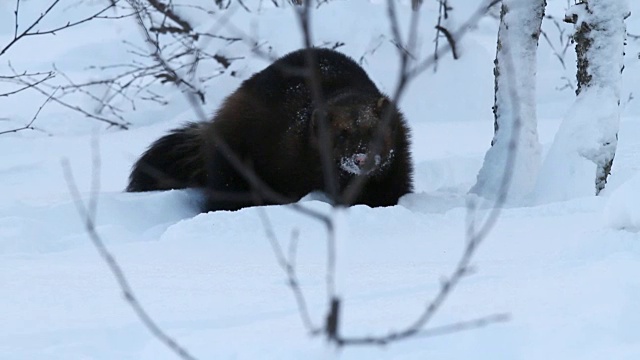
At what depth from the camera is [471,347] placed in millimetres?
1850

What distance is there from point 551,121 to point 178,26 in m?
2.73

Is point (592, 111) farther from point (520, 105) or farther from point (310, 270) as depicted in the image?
point (310, 270)

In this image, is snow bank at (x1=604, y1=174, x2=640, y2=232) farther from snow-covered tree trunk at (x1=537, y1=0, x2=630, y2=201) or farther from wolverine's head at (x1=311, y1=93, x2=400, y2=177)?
wolverine's head at (x1=311, y1=93, x2=400, y2=177)

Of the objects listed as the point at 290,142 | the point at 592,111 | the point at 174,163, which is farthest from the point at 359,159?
the point at 174,163

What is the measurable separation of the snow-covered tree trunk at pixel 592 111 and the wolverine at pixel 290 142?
760mm

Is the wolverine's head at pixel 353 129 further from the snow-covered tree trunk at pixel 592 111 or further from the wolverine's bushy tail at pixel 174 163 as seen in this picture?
the snow-covered tree trunk at pixel 592 111

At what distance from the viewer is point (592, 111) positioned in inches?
160

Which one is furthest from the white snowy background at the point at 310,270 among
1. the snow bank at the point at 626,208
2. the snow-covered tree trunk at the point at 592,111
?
the snow-covered tree trunk at the point at 592,111

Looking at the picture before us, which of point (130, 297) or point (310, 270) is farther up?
point (130, 297)

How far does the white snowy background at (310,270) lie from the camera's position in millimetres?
1928

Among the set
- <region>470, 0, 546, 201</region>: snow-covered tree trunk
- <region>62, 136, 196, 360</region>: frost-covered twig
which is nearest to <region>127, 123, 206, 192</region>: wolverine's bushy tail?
<region>62, 136, 196, 360</region>: frost-covered twig

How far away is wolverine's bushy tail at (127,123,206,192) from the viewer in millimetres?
4746

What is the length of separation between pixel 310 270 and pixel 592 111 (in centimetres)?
180

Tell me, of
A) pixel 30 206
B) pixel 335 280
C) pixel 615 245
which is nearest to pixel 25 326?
pixel 335 280
